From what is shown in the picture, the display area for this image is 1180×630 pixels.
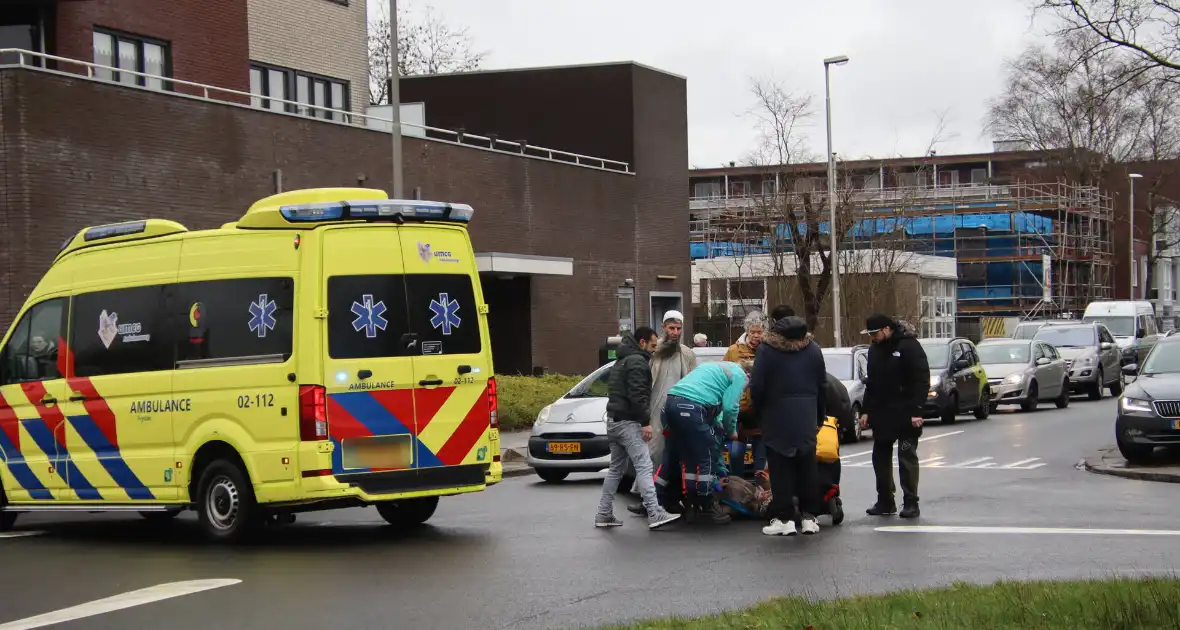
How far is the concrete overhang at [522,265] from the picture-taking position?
116ft

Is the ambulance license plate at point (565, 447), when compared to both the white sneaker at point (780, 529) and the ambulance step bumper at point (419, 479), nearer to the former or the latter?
the ambulance step bumper at point (419, 479)

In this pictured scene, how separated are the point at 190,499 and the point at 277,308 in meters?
1.89

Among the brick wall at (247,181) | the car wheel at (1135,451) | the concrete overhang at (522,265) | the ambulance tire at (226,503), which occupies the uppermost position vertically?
the brick wall at (247,181)

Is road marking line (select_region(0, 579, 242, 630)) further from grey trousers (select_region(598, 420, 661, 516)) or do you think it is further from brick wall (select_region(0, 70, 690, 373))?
brick wall (select_region(0, 70, 690, 373))

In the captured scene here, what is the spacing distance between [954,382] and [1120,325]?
24.3 m

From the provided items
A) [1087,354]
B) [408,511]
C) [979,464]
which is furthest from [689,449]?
[1087,354]

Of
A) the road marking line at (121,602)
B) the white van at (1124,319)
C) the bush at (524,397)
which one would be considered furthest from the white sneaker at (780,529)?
the white van at (1124,319)

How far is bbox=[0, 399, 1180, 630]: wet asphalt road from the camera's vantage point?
29.4ft

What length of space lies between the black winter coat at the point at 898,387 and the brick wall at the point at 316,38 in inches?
922

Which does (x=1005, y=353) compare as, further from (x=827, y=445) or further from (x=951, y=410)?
(x=827, y=445)

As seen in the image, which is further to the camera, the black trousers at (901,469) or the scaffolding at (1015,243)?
the scaffolding at (1015,243)

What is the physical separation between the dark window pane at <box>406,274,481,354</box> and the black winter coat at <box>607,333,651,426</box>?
1.25 meters

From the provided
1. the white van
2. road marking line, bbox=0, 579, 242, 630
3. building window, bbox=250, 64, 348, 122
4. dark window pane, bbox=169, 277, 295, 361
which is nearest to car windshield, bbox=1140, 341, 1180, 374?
dark window pane, bbox=169, 277, 295, 361

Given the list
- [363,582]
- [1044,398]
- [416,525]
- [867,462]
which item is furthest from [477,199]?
[363,582]
